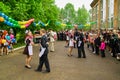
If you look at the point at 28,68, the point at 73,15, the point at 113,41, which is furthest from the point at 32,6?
the point at 73,15

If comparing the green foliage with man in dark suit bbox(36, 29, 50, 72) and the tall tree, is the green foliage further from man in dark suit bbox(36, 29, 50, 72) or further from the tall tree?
the tall tree

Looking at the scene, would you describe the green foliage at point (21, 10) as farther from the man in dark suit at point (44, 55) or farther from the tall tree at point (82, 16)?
the tall tree at point (82, 16)

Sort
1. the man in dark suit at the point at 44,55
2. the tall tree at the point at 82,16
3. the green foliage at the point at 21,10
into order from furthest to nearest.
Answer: the tall tree at the point at 82,16 < the green foliage at the point at 21,10 < the man in dark suit at the point at 44,55

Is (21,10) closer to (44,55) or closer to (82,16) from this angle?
(44,55)

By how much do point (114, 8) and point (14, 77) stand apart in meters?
24.1

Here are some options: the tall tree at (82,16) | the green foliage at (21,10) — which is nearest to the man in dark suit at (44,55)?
the green foliage at (21,10)

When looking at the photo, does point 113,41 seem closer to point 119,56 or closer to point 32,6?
point 119,56

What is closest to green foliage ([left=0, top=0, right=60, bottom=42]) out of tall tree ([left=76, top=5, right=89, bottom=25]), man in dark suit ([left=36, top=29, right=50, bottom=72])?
man in dark suit ([left=36, top=29, right=50, bottom=72])

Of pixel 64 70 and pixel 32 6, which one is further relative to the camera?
pixel 32 6

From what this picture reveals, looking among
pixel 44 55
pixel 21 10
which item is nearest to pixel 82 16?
pixel 21 10

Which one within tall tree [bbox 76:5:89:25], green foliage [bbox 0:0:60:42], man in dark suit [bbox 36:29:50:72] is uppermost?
tall tree [bbox 76:5:89:25]

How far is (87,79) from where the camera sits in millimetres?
10617

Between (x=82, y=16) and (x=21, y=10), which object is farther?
(x=82, y=16)

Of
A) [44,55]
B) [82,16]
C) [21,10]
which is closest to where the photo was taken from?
[44,55]
